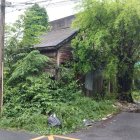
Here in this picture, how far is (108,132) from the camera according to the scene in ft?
40.1

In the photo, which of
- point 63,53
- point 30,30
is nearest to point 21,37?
point 30,30

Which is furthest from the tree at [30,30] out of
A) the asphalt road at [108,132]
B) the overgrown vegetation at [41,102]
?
the asphalt road at [108,132]

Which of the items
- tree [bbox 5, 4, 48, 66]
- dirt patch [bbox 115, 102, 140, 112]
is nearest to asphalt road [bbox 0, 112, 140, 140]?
dirt patch [bbox 115, 102, 140, 112]

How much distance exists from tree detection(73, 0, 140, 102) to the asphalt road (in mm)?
4878

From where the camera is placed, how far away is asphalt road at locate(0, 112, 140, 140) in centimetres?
1144

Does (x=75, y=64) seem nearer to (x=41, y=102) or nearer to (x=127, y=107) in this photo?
(x=127, y=107)

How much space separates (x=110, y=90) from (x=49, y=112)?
8.61m

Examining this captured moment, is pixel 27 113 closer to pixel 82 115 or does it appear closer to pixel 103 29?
pixel 82 115

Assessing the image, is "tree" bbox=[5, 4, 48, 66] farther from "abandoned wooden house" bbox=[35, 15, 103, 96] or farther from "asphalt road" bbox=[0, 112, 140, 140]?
"asphalt road" bbox=[0, 112, 140, 140]

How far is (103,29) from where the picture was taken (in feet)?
58.6

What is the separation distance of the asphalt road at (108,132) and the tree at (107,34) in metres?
4.88

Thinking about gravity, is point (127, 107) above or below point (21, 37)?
below

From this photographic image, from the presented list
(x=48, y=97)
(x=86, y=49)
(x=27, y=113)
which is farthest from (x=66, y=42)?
(x=27, y=113)

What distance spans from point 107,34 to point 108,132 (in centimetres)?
691
